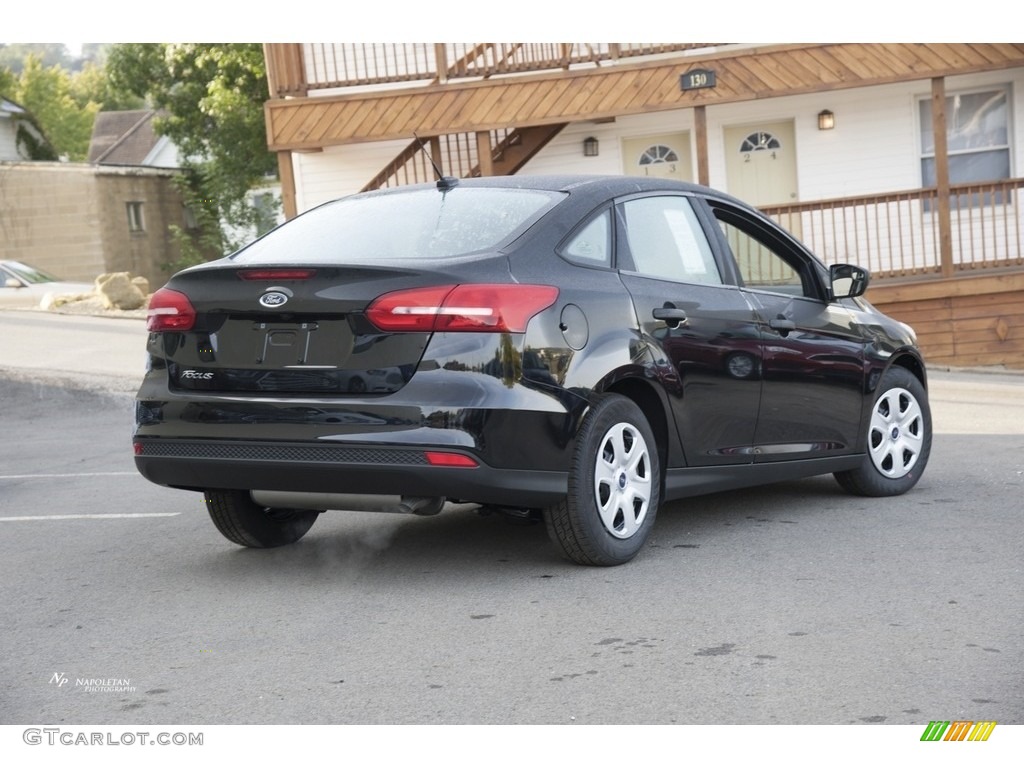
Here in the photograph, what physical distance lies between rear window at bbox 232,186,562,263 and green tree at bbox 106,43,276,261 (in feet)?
98.0

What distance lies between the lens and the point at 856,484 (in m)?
7.81

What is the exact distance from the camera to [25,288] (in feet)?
81.0

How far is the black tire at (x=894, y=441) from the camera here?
7.76 m

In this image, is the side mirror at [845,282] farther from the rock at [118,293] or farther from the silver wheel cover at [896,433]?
the rock at [118,293]

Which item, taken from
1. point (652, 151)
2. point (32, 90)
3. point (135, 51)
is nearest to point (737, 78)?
point (652, 151)

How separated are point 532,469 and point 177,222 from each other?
4175cm

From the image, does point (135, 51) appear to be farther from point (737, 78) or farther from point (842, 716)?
point (842, 716)

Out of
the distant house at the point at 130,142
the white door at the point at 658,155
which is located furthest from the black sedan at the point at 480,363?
the distant house at the point at 130,142

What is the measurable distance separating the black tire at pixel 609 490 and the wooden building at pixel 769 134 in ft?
41.3

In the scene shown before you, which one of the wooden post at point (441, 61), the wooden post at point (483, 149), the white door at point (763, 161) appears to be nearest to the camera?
the wooden post at point (483, 149)

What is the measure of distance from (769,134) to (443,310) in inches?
656

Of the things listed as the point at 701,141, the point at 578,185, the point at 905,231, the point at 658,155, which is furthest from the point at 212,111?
the point at 578,185

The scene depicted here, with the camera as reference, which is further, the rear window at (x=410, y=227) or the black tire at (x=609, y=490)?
the rear window at (x=410, y=227)
